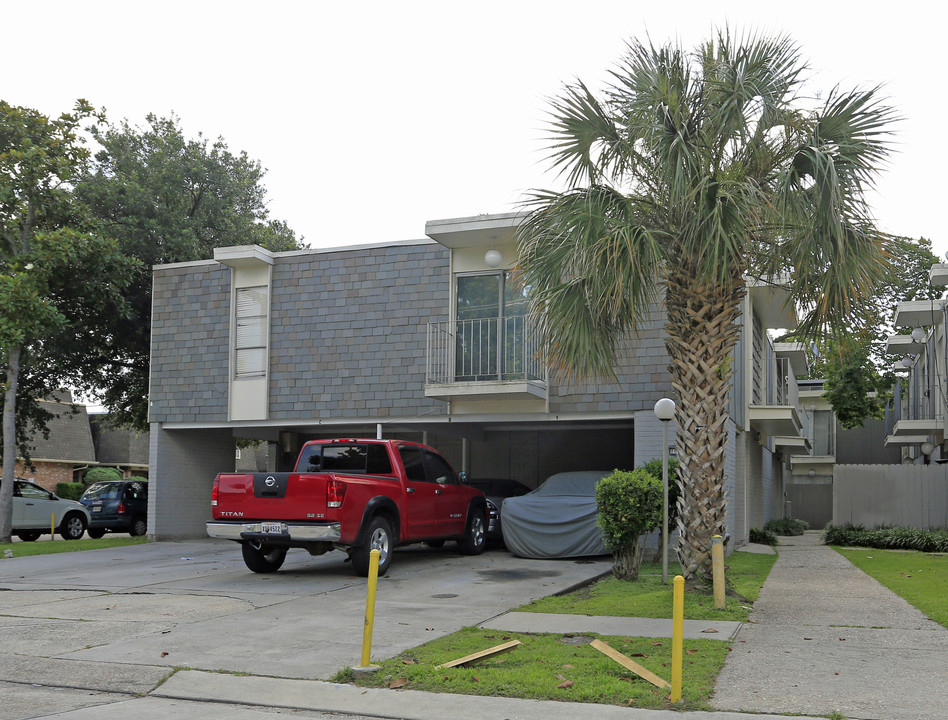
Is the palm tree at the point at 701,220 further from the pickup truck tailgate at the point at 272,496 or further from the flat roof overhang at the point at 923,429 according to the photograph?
the flat roof overhang at the point at 923,429

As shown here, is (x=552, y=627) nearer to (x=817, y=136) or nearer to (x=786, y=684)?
(x=786, y=684)

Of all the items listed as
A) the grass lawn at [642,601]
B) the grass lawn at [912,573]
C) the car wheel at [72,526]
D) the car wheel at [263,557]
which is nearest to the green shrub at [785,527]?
the grass lawn at [912,573]

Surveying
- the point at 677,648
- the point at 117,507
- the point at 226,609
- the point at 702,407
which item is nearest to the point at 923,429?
the point at 702,407

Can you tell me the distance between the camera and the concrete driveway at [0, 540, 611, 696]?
7434mm

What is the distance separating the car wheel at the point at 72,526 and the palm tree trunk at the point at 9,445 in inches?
92.2

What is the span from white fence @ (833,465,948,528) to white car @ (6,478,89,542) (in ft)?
62.8

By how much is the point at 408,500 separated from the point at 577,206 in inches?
200

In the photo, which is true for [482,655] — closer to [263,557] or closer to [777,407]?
[263,557]

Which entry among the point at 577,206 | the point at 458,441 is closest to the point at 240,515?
the point at 577,206

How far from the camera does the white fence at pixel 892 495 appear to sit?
2247 centimetres

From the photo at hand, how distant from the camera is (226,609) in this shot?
33.0ft

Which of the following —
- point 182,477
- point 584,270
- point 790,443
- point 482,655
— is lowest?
point 482,655

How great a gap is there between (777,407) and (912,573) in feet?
18.9

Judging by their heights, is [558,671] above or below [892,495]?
below
